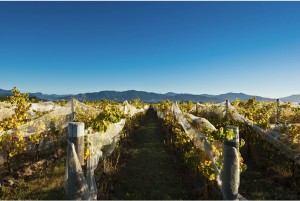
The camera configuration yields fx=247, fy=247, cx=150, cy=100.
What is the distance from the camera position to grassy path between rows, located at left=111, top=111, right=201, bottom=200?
5.74 metres

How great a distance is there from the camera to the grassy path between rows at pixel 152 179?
18.8 ft

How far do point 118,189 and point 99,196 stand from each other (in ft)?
2.44

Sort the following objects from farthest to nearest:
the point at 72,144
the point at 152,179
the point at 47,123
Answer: the point at 47,123
the point at 152,179
the point at 72,144

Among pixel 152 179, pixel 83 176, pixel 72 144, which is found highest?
pixel 72 144

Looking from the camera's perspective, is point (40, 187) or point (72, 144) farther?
point (40, 187)

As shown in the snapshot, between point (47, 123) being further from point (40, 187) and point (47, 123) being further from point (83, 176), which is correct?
point (83, 176)

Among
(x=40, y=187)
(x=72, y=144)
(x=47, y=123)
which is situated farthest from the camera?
(x=47, y=123)

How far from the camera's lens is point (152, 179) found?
682 centimetres

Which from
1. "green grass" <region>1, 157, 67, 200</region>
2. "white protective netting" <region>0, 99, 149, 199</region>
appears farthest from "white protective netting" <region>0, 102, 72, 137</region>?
"green grass" <region>1, 157, 67, 200</region>

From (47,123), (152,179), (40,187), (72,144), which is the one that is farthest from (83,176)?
(47,123)

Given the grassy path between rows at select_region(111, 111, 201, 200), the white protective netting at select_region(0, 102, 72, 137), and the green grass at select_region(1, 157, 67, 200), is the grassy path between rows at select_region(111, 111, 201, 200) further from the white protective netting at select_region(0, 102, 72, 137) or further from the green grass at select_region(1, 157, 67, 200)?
the white protective netting at select_region(0, 102, 72, 137)

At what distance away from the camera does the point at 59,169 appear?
23.7 feet

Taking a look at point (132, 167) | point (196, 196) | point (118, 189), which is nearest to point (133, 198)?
point (118, 189)

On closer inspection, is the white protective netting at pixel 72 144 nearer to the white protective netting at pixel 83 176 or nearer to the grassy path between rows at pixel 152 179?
the white protective netting at pixel 83 176
